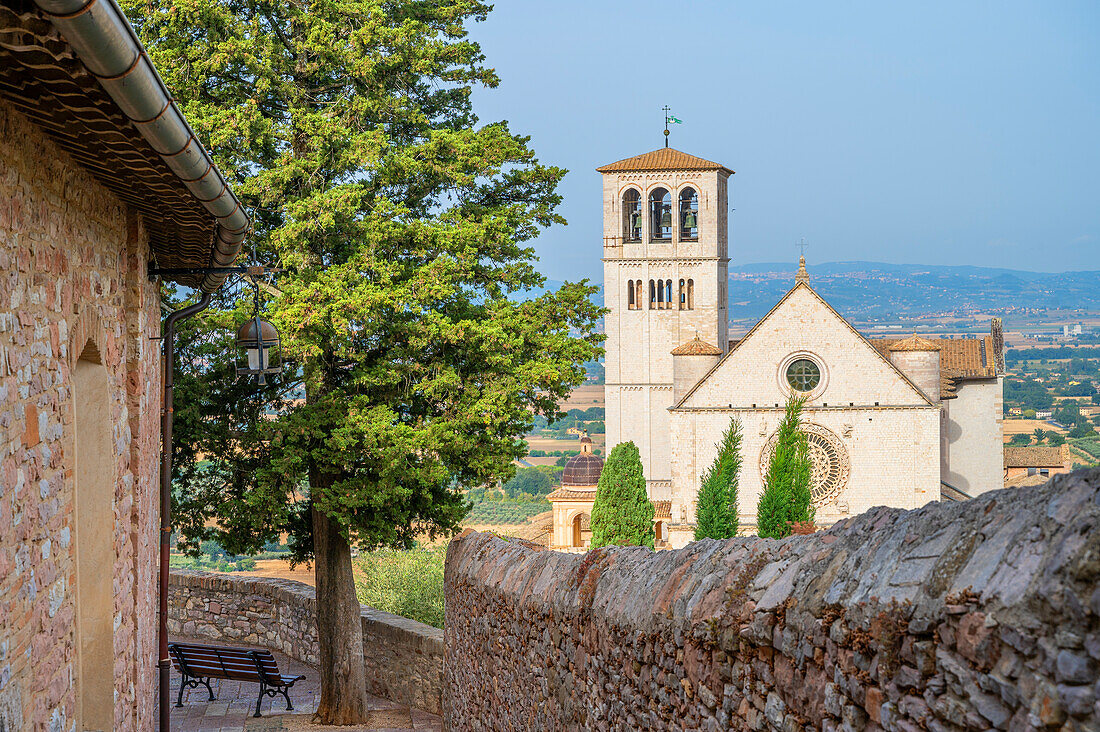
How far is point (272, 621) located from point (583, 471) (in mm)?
35225

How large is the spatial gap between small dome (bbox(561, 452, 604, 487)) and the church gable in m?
14.0

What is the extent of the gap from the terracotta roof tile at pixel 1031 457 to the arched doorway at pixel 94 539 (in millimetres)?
43169

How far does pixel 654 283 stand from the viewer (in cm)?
5041

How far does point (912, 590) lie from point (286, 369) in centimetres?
977

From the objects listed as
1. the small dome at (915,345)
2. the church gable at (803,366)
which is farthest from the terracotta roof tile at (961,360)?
the church gable at (803,366)

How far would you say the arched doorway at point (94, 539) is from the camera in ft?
16.8

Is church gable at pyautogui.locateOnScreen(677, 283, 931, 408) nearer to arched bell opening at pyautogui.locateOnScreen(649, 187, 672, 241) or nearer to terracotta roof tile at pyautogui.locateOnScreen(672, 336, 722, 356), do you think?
terracotta roof tile at pyautogui.locateOnScreen(672, 336, 722, 356)

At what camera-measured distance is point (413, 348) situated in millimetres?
11281

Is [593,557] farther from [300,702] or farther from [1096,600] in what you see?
[300,702]

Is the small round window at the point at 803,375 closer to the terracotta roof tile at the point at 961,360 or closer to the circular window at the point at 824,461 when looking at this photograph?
the circular window at the point at 824,461

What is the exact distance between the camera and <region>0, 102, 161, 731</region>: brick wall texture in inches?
135

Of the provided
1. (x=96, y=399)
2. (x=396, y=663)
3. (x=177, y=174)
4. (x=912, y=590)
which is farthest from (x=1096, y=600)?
(x=396, y=663)

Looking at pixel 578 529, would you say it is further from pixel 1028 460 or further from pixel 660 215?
pixel 1028 460

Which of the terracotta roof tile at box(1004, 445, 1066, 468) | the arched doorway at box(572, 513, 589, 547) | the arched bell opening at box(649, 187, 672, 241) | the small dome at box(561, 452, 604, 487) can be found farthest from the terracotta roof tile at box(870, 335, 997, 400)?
the arched doorway at box(572, 513, 589, 547)
